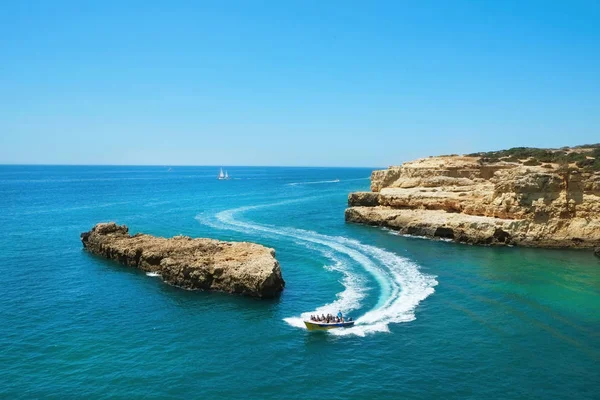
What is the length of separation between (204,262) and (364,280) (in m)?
15.0

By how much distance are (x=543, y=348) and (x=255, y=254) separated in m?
23.9

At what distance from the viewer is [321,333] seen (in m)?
31.9

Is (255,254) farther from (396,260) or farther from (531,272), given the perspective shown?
(531,272)

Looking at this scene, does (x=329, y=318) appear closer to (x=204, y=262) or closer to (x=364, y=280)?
(x=364, y=280)

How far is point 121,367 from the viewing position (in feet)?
88.7

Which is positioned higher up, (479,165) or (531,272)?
(479,165)

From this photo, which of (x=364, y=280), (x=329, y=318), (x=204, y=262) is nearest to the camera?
(x=329, y=318)

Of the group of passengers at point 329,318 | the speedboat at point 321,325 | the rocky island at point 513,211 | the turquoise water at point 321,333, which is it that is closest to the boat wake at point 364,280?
the turquoise water at point 321,333

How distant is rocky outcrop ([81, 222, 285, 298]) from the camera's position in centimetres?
3894

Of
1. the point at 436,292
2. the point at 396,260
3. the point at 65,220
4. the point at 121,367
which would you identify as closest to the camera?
the point at 121,367

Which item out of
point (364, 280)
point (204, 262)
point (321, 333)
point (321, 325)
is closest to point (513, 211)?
point (364, 280)

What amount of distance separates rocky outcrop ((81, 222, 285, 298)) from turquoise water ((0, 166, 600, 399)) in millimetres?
1312

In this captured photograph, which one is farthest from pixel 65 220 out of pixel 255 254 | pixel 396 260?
pixel 396 260

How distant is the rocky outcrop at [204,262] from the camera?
128 feet
